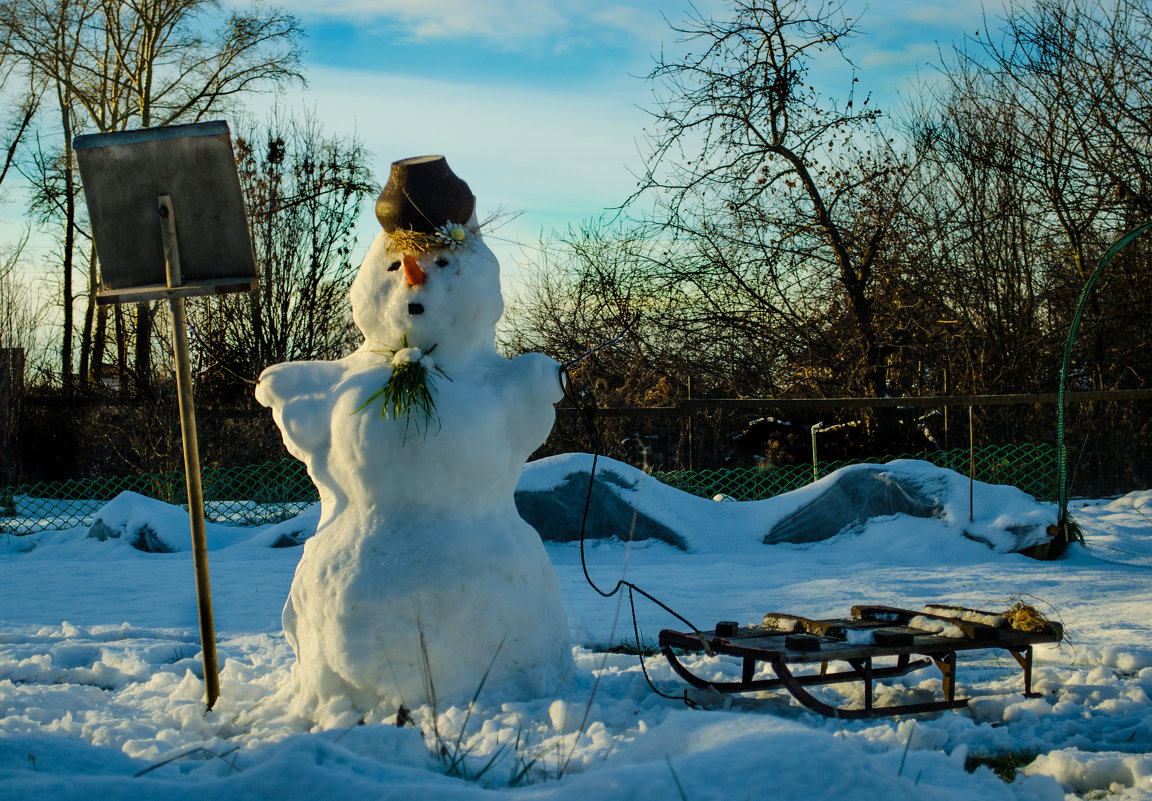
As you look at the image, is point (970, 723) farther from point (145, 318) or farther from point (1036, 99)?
point (145, 318)

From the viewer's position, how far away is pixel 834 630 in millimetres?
4086

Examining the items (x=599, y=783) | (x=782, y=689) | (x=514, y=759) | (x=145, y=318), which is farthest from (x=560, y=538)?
(x=145, y=318)

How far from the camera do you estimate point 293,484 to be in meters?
11.5

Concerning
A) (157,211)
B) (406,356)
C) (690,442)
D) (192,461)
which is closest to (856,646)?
(406,356)

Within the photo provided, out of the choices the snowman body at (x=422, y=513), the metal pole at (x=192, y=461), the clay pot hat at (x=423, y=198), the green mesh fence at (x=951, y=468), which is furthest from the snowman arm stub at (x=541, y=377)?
the green mesh fence at (x=951, y=468)

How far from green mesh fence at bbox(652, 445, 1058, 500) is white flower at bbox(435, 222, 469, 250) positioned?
7.00m

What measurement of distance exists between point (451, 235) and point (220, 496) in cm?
928

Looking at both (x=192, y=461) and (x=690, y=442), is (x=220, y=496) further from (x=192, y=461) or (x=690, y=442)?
(x=192, y=461)

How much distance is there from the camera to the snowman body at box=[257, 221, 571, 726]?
365 centimetres

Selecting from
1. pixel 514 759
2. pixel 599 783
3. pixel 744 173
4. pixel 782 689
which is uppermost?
pixel 744 173

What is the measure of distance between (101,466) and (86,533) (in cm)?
514

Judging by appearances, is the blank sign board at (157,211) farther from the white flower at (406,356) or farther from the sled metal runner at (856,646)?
the sled metal runner at (856,646)

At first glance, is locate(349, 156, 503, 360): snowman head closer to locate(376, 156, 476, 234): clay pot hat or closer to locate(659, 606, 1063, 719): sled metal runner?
locate(376, 156, 476, 234): clay pot hat

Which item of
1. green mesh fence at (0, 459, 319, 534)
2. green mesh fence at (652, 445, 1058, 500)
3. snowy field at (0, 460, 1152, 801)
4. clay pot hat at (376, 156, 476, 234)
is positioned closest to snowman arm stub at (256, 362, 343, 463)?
clay pot hat at (376, 156, 476, 234)
